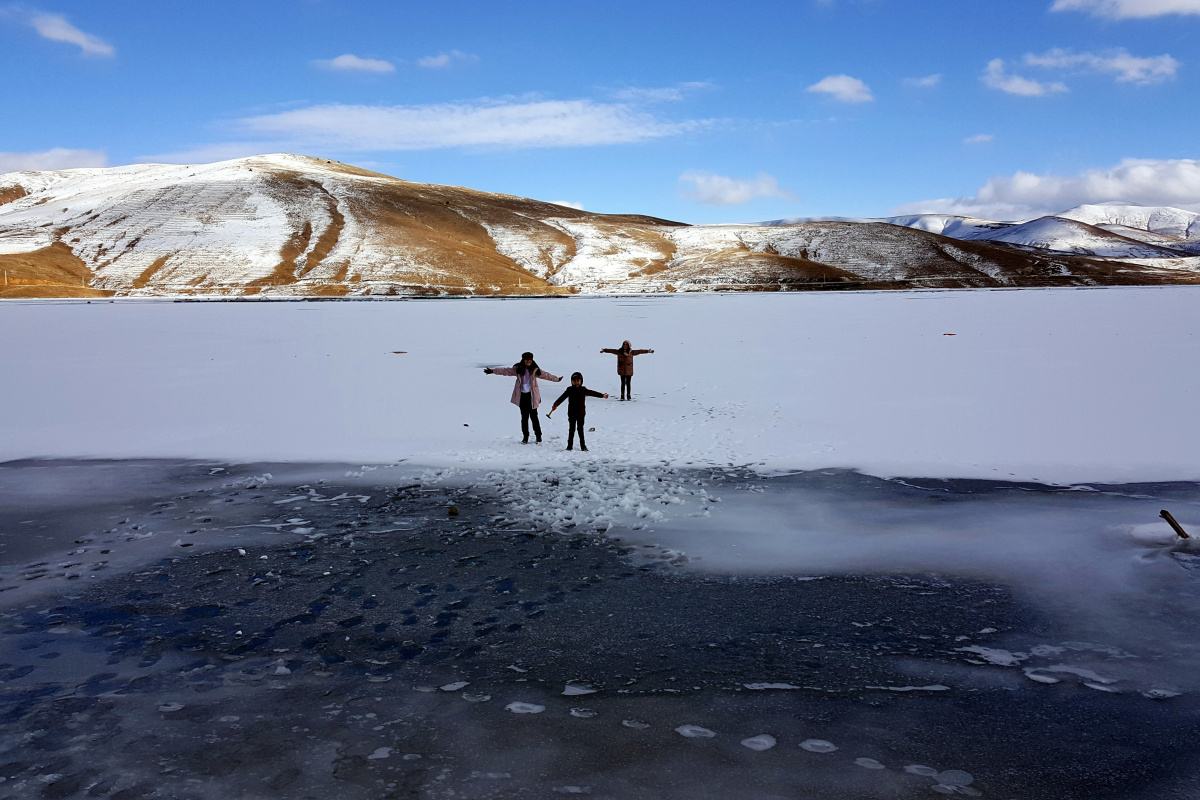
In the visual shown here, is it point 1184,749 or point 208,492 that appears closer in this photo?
point 1184,749

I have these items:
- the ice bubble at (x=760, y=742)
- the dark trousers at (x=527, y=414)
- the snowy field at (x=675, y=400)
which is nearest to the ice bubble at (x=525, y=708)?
the ice bubble at (x=760, y=742)

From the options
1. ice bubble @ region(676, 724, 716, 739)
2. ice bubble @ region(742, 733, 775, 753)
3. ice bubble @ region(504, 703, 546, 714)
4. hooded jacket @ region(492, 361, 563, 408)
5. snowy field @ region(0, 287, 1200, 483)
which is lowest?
ice bubble @ region(742, 733, 775, 753)

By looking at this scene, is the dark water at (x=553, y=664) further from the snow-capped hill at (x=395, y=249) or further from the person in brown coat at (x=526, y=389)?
the snow-capped hill at (x=395, y=249)

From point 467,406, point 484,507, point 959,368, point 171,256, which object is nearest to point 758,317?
point 959,368

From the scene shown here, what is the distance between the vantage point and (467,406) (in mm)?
17828

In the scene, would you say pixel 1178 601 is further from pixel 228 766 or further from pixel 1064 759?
pixel 228 766

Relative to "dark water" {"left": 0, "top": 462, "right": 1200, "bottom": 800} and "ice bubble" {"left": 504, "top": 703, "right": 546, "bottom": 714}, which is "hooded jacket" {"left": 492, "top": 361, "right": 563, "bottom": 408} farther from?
"ice bubble" {"left": 504, "top": 703, "right": 546, "bottom": 714}

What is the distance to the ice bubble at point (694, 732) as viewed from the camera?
489 cm

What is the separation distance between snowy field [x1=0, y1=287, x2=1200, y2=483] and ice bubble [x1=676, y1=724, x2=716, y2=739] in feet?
23.8

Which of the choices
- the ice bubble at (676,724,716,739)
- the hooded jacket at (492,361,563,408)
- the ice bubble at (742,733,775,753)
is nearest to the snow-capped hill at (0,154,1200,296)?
the hooded jacket at (492,361,563,408)

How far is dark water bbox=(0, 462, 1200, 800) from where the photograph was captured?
4.53 m

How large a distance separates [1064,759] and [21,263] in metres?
137

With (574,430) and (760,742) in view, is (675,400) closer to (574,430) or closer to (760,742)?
(574,430)

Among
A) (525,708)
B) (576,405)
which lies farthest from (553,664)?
(576,405)
